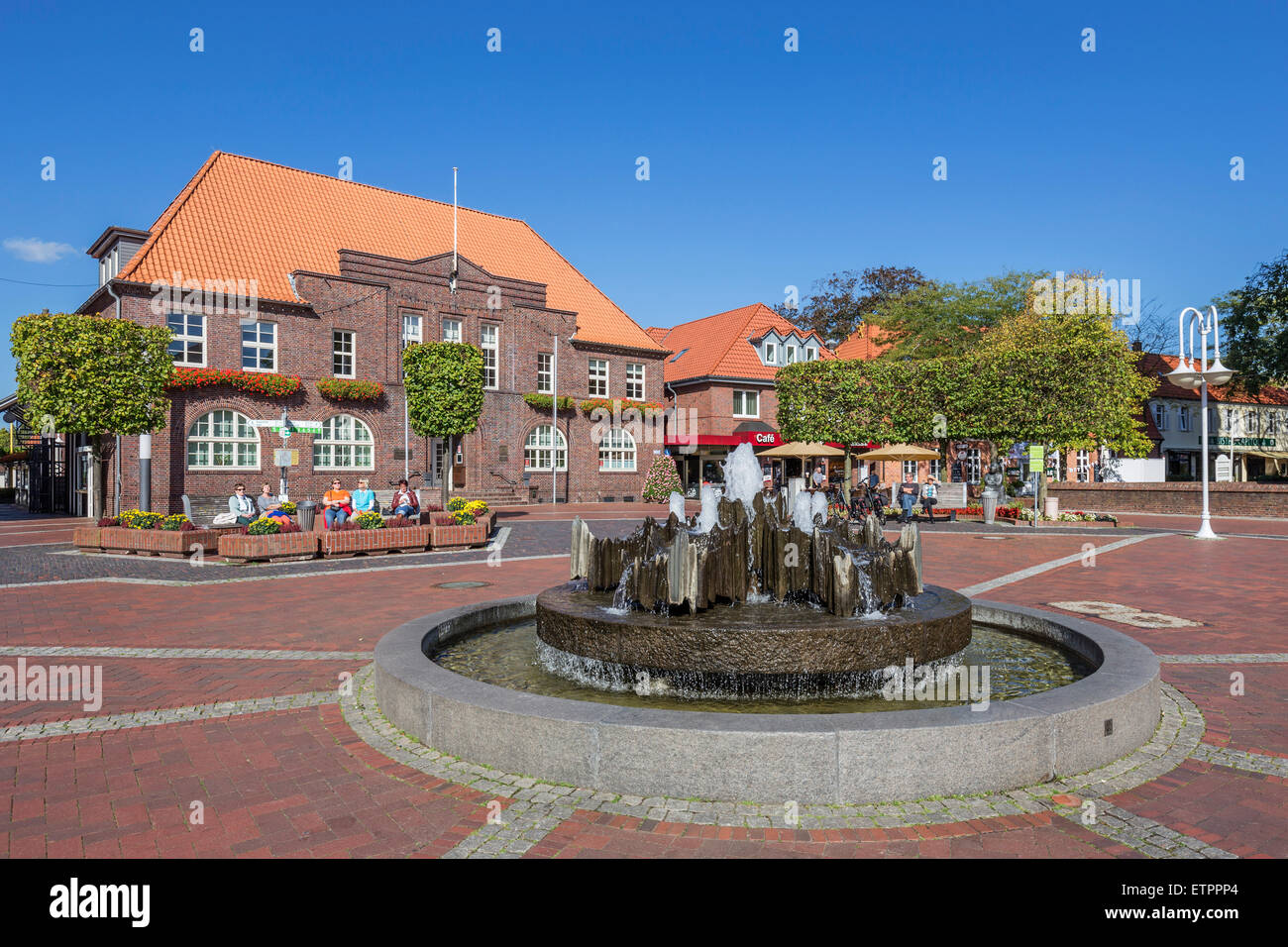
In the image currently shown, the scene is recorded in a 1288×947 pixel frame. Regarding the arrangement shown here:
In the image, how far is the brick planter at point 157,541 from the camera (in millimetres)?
14578

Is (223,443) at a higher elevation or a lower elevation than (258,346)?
lower

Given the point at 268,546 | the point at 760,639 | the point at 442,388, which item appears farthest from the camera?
the point at 442,388

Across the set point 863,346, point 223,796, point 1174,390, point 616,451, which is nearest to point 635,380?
point 616,451

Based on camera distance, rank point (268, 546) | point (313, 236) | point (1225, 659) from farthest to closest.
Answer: point (313, 236) < point (268, 546) < point (1225, 659)

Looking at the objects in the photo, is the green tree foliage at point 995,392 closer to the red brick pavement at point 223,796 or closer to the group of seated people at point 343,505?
the group of seated people at point 343,505

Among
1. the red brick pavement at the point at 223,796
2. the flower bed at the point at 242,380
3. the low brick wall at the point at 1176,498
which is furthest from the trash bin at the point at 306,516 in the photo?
the low brick wall at the point at 1176,498

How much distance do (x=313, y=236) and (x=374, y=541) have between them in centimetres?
2301

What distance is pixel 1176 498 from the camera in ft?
102

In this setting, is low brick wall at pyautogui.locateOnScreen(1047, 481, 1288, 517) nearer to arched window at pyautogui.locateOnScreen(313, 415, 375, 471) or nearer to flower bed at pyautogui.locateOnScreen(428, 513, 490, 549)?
flower bed at pyautogui.locateOnScreen(428, 513, 490, 549)

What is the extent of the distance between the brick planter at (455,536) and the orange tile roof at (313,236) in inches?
716

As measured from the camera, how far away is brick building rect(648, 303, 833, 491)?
41.9 metres

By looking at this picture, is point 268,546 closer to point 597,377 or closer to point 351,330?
point 351,330

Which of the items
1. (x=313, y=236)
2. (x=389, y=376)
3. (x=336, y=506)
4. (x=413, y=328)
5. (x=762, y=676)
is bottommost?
(x=762, y=676)

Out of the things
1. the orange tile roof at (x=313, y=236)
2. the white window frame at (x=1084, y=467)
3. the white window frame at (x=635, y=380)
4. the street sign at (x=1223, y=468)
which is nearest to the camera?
the street sign at (x=1223, y=468)
